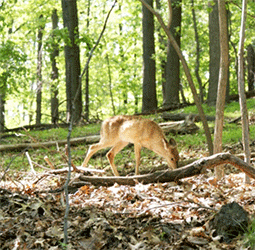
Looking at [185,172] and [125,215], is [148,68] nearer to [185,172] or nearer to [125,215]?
[185,172]

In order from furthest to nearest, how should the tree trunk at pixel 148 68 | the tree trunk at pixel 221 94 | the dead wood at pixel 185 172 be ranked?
the tree trunk at pixel 148 68
the tree trunk at pixel 221 94
the dead wood at pixel 185 172

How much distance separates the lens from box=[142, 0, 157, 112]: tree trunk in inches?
774

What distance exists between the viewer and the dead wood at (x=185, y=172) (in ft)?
16.5

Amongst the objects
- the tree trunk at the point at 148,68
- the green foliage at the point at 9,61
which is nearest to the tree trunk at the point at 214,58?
the tree trunk at the point at 148,68

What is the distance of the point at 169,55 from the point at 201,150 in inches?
400

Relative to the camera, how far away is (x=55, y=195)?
5.66 m

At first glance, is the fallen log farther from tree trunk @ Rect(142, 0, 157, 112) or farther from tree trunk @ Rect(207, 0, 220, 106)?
tree trunk @ Rect(142, 0, 157, 112)

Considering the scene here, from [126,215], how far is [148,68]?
15698 millimetres

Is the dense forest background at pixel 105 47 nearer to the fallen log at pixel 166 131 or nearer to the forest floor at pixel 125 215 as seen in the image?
the fallen log at pixel 166 131

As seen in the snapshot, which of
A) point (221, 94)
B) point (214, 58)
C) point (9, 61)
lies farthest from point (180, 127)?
point (9, 61)

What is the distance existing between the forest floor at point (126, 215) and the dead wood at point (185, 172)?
0.10 metres

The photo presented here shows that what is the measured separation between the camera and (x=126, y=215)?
189 inches

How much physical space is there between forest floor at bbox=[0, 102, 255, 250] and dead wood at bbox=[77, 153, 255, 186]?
102 mm

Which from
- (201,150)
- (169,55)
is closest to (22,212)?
(201,150)
